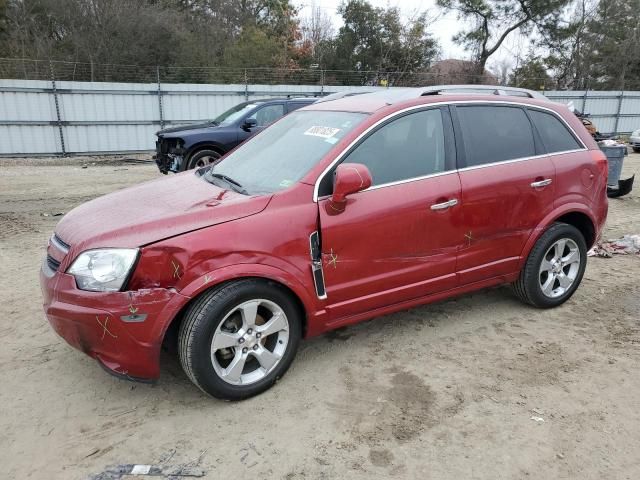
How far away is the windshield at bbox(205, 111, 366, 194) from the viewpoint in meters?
3.32

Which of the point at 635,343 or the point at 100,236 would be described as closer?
the point at 100,236

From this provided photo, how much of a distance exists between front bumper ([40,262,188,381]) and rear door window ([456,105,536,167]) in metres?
2.34

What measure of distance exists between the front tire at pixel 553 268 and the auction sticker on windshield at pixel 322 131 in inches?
75.1

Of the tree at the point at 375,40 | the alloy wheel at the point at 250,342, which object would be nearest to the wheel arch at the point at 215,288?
the alloy wheel at the point at 250,342

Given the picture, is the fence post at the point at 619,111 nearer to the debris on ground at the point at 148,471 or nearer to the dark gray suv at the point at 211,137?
the dark gray suv at the point at 211,137

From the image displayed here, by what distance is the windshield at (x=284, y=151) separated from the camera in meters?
3.32

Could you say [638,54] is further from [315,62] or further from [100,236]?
[100,236]

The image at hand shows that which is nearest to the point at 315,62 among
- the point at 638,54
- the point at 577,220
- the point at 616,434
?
the point at 638,54

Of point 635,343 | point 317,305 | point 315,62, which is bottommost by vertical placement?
point 635,343

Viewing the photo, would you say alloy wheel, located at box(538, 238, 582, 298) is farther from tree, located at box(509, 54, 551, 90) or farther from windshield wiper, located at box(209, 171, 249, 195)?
tree, located at box(509, 54, 551, 90)

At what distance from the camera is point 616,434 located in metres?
2.78

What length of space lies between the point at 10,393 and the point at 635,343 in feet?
14.2

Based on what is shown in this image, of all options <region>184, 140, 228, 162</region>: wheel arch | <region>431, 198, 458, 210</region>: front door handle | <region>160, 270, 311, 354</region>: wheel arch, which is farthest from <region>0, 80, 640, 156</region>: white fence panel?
<region>160, 270, 311, 354</region>: wheel arch

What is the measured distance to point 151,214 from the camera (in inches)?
118
